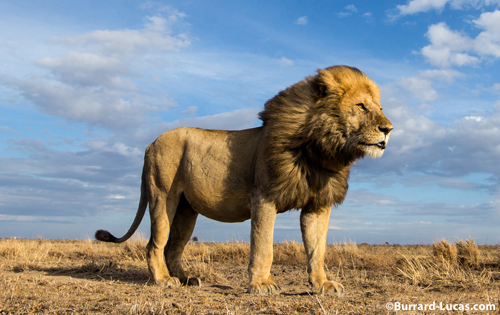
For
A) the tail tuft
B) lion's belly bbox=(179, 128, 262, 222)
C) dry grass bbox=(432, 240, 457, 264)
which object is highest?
lion's belly bbox=(179, 128, 262, 222)

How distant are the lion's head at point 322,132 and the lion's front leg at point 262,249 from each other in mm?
249

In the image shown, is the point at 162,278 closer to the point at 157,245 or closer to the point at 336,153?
the point at 157,245

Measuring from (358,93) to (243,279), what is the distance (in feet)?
13.9

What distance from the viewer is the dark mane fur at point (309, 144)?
17.2 ft

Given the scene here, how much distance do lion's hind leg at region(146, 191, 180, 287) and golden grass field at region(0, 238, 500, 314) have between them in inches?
11.7

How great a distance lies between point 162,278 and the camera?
664 centimetres

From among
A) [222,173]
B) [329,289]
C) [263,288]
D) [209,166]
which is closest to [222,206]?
[222,173]

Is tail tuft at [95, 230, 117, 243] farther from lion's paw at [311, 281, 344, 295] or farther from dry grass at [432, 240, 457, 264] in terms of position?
dry grass at [432, 240, 457, 264]

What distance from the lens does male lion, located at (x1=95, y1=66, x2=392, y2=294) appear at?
5.22 meters

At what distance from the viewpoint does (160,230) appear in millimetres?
6785

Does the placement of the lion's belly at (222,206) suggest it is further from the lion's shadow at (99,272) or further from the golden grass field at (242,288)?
the lion's shadow at (99,272)

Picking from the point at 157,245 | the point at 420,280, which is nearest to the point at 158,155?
the point at 157,245

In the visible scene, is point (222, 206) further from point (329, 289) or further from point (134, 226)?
point (134, 226)

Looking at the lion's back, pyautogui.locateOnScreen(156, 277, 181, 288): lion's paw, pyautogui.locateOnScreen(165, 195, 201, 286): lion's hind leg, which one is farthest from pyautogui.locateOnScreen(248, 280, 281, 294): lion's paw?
pyautogui.locateOnScreen(165, 195, 201, 286): lion's hind leg
